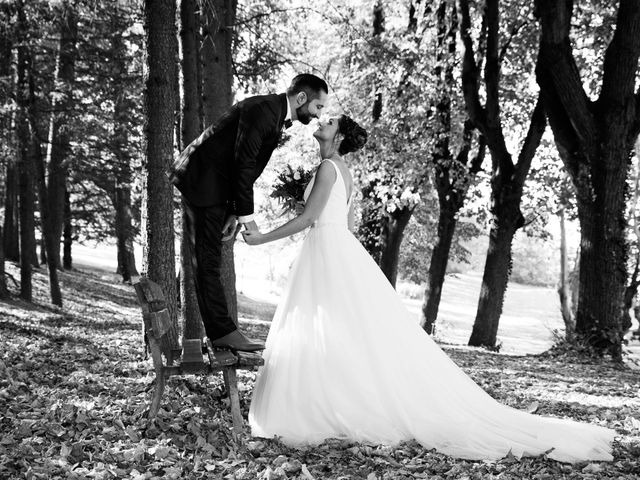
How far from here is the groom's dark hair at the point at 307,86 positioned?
17.2 ft

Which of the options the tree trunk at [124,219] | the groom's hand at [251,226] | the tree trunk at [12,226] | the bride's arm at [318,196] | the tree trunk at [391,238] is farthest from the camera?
the tree trunk at [124,219]

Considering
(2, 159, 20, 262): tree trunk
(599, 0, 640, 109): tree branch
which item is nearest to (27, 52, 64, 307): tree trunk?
(2, 159, 20, 262): tree trunk

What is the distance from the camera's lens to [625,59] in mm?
11000

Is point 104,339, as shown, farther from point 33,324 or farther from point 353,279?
point 353,279

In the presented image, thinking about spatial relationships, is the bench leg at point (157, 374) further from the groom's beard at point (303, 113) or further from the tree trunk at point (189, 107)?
the tree trunk at point (189, 107)

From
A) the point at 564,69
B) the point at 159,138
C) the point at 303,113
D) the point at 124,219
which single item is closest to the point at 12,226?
the point at 124,219

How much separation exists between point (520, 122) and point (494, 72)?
5.14 metres

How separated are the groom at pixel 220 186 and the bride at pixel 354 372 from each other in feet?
0.95

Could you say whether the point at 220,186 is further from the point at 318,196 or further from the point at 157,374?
the point at 157,374

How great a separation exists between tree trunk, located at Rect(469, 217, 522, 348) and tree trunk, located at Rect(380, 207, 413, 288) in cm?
338

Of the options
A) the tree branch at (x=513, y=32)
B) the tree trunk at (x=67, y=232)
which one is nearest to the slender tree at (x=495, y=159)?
the tree branch at (x=513, y=32)

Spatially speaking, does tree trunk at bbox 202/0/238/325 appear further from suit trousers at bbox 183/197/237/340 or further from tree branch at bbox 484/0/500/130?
tree branch at bbox 484/0/500/130

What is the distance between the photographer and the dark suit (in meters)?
5.10

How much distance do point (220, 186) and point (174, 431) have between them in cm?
194
